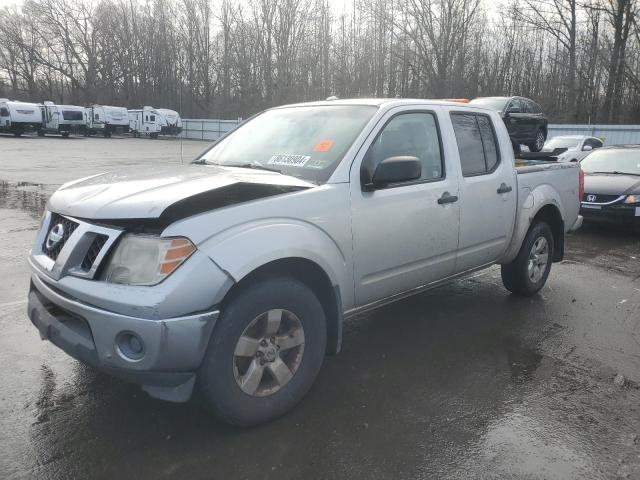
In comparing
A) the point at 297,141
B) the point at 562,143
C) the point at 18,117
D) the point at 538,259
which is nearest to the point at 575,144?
the point at 562,143

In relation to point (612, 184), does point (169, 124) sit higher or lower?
higher

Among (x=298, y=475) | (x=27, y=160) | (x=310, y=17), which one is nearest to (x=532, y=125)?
(x=298, y=475)

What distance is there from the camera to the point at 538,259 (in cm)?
558

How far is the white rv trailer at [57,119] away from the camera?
135ft

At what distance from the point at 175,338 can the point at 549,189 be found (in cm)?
432

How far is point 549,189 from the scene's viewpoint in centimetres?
541

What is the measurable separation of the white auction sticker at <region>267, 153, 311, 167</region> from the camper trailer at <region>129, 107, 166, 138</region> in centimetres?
4677

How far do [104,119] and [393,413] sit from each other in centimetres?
4758

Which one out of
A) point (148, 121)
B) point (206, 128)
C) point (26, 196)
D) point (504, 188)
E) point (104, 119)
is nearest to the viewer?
point (504, 188)

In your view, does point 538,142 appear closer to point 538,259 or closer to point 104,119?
point 538,259

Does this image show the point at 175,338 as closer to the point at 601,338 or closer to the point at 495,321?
the point at 495,321

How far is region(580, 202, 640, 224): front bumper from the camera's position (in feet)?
29.0

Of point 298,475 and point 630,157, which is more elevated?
point 630,157

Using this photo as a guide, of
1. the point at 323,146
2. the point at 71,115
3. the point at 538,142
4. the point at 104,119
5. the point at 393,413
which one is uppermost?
the point at 71,115
